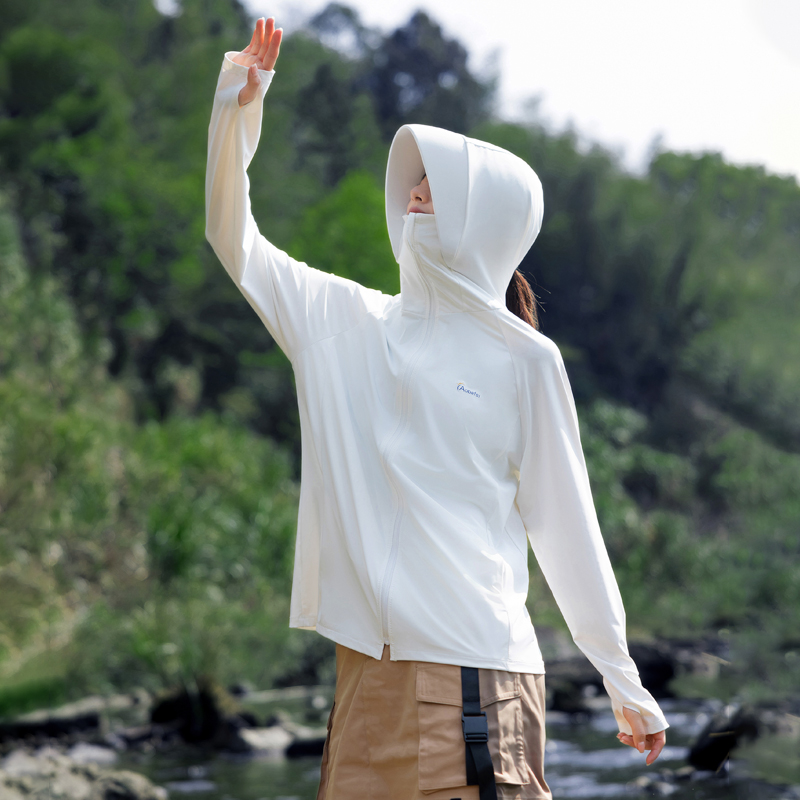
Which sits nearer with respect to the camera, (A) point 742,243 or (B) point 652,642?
(B) point 652,642

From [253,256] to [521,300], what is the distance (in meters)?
0.56

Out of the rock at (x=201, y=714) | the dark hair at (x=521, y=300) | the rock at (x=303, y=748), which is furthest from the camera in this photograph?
the rock at (x=201, y=714)

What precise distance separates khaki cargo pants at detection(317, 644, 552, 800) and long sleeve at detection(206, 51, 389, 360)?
2.08 ft

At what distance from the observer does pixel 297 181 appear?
30359 millimetres

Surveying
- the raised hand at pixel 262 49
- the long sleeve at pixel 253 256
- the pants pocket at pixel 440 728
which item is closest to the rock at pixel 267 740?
the long sleeve at pixel 253 256

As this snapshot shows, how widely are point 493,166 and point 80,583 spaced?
11.1m

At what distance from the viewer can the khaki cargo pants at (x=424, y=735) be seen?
152 centimetres

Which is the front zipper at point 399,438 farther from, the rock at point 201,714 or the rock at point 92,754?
the rock at point 201,714

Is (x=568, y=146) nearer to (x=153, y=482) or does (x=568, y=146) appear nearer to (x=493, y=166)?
(x=153, y=482)

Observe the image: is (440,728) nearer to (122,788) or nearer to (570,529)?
(570,529)

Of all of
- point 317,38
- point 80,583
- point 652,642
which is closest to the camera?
point 80,583

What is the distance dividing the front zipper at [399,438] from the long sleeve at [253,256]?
13 cm

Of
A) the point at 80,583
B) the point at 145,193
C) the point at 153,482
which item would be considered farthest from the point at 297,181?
the point at 80,583

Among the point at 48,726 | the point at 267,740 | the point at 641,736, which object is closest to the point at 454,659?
the point at 641,736
